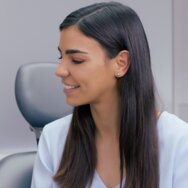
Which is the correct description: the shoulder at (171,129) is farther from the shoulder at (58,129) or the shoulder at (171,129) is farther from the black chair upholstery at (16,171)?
the black chair upholstery at (16,171)

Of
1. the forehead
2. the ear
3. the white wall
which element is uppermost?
the forehead

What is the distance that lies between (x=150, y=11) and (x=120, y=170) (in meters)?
1.44

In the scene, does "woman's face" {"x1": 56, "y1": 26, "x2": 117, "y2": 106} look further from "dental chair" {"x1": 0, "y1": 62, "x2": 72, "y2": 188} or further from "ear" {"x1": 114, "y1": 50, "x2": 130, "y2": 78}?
"dental chair" {"x1": 0, "y1": 62, "x2": 72, "y2": 188}

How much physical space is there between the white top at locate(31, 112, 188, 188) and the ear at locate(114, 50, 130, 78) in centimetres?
17

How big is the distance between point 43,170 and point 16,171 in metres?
0.09

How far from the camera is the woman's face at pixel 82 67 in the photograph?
36.1 inches

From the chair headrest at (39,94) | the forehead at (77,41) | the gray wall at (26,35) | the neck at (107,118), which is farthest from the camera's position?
the gray wall at (26,35)

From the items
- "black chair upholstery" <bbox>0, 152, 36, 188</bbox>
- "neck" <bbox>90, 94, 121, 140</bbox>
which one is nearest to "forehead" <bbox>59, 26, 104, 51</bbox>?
"neck" <bbox>90, 94, 121, 140</bbox>

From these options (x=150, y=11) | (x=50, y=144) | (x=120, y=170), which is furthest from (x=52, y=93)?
(x=150, y=11)

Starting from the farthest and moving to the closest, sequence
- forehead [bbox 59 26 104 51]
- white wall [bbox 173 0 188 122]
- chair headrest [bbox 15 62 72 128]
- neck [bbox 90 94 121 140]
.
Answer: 1. white wall [bbox 173 0 188 122]
2. chair headrest [bbox 15 62 72 128]
3. neck [bbox 90 94 121 140]
4. forehead [bbox 59 26 104 51]

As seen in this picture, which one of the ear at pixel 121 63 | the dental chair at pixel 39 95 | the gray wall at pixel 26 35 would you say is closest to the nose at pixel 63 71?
the ear at pixel 121 63

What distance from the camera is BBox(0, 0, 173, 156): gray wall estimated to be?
2.09m

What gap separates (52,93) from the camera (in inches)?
64.8

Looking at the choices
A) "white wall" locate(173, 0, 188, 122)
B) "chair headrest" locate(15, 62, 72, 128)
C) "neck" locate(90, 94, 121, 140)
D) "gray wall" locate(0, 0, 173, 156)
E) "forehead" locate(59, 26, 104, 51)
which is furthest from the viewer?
"white wall" locate(173, 0, 188, 122)
